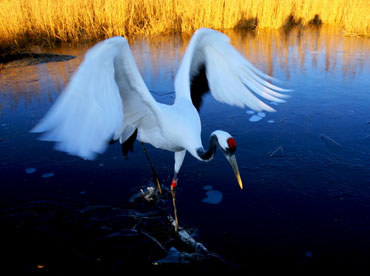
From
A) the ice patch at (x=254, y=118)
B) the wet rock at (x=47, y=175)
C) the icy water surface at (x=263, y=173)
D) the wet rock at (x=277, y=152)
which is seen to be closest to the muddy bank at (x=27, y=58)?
the icy water surface at (x=263, y=173)

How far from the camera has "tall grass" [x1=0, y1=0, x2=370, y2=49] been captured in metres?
7.71

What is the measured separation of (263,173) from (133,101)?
1419mm

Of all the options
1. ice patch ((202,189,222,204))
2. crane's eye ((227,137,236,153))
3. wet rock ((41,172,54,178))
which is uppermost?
crane's eye ((227,137,236,153))

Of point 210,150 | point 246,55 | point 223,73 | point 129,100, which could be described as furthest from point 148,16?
point 210,150

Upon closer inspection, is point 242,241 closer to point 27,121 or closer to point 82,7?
point 27,121

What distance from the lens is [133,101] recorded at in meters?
2.46

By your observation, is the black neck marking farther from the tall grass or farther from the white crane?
the tall grass

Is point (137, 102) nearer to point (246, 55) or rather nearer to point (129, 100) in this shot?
point (129, 100)

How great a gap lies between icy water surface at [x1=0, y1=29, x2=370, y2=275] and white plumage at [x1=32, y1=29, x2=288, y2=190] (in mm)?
500

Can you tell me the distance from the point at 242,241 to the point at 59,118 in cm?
147

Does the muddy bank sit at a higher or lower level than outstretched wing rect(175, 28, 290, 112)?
lower

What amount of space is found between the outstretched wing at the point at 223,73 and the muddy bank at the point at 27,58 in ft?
15.0

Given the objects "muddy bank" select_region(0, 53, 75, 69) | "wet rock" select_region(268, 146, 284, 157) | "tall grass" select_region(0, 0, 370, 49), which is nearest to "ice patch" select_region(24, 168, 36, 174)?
"wet rock" select_region(268, 146, 284, 157)

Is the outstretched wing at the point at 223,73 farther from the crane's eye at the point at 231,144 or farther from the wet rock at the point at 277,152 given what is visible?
the crane's eye at the point at 231,144
